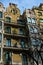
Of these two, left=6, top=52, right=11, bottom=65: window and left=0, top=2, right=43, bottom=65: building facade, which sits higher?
left=0, top=2, right=43, bottom=65: building facade

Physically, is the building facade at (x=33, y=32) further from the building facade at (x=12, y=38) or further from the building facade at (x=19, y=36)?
the building facade at (x=12, y=38)

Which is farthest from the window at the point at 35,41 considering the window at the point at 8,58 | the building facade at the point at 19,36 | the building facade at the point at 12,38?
the window at the point at 8,58

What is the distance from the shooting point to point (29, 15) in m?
48.3

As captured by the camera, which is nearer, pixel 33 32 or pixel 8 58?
pixel 8 58

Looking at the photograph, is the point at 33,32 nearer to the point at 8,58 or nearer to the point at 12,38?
the point at 12,38

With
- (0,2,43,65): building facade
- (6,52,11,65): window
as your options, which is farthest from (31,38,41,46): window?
(6,52,11,65): window

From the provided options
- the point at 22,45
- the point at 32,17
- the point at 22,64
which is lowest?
the point at 22,64

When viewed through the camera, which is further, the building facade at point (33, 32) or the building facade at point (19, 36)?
the building facade at point (33, 32)

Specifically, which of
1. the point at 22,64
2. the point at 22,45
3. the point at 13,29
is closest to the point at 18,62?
the point at 22,64

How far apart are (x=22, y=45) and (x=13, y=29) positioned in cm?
419

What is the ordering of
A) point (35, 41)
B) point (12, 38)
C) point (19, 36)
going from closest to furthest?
point (12, 38)
point (19, 36)
point (35, 41)

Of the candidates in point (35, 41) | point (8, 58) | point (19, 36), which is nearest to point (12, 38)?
point (19, 36)

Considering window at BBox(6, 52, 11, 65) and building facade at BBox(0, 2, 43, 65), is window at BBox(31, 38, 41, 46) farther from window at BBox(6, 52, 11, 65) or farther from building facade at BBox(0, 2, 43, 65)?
window at BBox(6, 52, 11, 65)

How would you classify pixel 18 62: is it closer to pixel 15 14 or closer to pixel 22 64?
pixel 22 64
